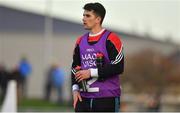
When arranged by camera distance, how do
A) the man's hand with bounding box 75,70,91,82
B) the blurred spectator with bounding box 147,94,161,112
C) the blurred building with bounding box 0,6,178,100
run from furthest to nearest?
the blurred building with bounding box 0,6,178,100
the blurred spectator with bounding box 147,94,161,112
the man's hand with bounding box 75,70,91,82

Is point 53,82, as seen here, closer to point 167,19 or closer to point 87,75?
point 87,75

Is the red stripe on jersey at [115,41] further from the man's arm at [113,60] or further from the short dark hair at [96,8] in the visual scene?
the short dark hair at [96,8]

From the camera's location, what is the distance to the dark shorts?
8.23 meters

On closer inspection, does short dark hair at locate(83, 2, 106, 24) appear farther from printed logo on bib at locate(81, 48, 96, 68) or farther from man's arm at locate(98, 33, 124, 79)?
printed logo on bib at locate(81, 48, 96, 68)

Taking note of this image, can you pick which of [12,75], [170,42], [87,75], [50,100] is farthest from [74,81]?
[170,42]

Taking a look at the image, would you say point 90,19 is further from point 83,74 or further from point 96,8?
point 83,74

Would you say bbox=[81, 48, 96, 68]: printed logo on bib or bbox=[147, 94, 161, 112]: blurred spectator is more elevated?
bbox=[81, 48, 96, 68]: printed logo on bib

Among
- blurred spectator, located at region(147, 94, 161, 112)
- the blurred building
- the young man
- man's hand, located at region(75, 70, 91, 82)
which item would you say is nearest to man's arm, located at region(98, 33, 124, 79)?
the young man

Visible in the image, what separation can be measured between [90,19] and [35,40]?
42984 mm

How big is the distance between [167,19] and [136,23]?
3.17 meters

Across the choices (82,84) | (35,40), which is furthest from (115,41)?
(35,40)

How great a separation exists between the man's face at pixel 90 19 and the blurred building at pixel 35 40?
37525mm

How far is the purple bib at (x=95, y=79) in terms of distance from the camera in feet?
26.8

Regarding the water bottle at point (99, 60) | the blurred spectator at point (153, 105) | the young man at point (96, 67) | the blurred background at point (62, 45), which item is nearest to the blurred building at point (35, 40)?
the blurred background at point (62, 45)
